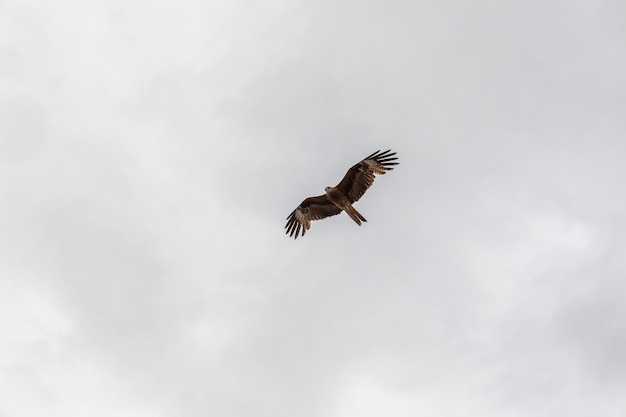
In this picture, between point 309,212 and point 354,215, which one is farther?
point 309,212

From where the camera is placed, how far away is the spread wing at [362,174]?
36406 millimetres

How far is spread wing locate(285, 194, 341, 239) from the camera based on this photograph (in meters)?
38.5

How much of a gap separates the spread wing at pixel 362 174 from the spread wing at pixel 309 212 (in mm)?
1501

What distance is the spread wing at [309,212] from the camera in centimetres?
3850

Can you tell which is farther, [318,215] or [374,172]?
[318,215]

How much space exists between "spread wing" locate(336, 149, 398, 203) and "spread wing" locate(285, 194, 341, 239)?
150cm

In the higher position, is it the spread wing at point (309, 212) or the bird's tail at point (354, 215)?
the spread wing at point (309, 212)

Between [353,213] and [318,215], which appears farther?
[318,215]

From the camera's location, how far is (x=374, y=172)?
36.5 metres

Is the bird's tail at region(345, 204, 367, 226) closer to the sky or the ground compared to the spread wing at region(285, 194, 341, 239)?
closer to the ground

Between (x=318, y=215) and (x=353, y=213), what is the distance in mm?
3163

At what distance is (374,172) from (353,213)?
2.08 meters

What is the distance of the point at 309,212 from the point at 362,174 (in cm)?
411

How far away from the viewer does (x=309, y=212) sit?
39.5 meters
